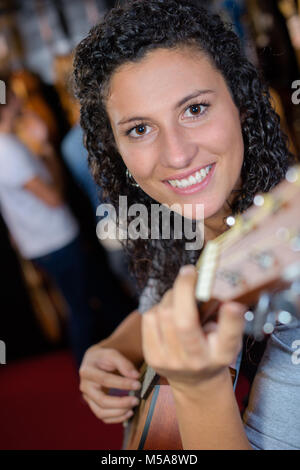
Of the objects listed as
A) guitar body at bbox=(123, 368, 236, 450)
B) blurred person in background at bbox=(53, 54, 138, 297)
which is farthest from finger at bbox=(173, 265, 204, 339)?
blurred person in background at bbox=(53, 54, 138, 297)

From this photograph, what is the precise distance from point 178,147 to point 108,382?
0.71 meters

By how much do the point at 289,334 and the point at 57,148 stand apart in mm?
3122

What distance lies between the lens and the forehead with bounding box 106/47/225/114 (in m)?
1.04

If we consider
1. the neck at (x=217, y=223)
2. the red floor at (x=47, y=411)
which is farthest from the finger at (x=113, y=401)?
the red floor at (x=47, y=411)

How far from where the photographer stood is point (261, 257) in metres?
0.64

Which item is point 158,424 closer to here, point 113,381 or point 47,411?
point 113,381

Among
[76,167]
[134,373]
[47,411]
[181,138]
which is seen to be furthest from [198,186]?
[47,411]

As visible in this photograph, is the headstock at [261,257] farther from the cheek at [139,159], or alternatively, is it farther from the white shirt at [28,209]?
the white shirt at [28,209]

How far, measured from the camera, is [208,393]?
2.58 feet

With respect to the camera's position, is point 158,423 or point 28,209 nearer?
point 158,423

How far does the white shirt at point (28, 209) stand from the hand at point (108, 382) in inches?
56.0

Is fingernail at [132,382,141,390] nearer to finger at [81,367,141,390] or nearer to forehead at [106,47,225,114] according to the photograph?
finger at [81,367,141,390]

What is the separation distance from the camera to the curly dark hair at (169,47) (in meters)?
1.12
